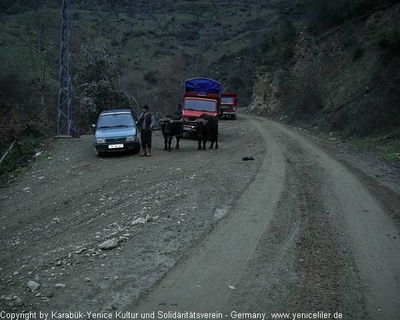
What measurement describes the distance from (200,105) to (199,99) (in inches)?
13.5

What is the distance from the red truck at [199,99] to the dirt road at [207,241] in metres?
10.3

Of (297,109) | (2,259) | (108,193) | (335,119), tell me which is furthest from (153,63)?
(2,259)

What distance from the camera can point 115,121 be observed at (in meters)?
19.1

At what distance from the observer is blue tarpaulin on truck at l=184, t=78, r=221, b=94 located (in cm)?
2691

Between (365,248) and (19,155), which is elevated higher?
(365,248)

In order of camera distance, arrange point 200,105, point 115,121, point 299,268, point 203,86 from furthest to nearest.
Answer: point 203,86 → point 200,105 → point 115,121 → point 299,268

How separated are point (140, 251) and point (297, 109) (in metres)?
34.6

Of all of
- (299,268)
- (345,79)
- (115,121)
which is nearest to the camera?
(299,268)

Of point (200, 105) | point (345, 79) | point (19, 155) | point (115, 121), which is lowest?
point (19, 155)

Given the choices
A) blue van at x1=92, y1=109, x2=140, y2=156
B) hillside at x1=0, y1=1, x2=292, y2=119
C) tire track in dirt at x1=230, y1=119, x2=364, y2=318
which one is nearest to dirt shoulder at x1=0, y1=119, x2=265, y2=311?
blue van at x1=92, y1=109, x2=140, y2=156

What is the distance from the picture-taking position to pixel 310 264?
6398mm

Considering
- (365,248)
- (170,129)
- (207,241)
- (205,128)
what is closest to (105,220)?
(207,241)

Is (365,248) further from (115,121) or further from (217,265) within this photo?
(115,121)

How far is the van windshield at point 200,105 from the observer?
81.5ft
